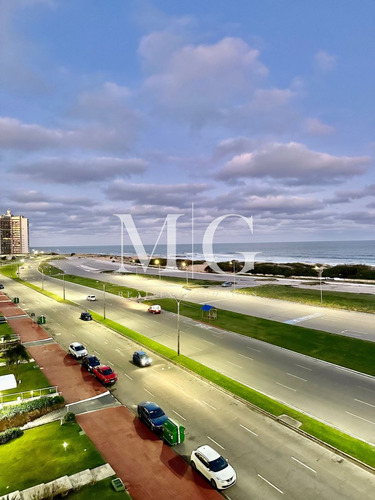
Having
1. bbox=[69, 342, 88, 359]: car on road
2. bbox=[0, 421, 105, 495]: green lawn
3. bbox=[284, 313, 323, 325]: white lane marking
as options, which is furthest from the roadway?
bbox=[284, 313, 323, 325]: white lane marking

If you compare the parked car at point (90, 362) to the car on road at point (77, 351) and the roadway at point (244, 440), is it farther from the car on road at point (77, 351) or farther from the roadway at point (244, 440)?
the roadway at point (244, 440)

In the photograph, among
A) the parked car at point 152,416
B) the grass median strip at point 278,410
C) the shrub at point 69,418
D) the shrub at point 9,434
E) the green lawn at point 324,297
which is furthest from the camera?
the green lawn at point 324,297

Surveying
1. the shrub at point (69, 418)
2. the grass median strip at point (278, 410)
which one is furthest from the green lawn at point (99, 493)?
the grass median strip at point (278, 410)

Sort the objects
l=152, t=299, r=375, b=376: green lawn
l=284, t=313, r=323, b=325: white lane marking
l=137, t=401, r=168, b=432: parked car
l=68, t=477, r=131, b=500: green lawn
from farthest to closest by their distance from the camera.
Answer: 1. l=284, t=313, r=323, b=325: white lane marking
2. l=152, t=299, r=375, b=376: green lawn
3. l=137, t=401, r=168, b=432: parked car
4. l=68, t=477, r=131, b=500: green lawn

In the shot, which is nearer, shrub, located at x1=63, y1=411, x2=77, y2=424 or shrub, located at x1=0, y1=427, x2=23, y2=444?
shrub, located at x1=0, y1=427, x2=23, y2=444

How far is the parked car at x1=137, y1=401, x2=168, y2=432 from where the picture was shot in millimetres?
24038

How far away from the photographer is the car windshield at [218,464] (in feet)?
62.1

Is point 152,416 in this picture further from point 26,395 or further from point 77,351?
point 77,351

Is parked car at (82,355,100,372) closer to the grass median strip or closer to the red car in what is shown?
the red car

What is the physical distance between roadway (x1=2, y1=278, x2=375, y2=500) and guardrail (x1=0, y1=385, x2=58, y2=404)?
6023mm

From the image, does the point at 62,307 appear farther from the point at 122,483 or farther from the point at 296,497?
the point at 296,497

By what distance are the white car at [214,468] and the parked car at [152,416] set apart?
4442 millimetres

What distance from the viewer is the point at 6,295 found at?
8756 cm

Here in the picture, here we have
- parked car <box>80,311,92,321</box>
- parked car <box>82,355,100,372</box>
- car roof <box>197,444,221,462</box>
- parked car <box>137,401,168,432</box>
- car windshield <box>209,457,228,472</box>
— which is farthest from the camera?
parked car <box>80,311,92,321</box>
